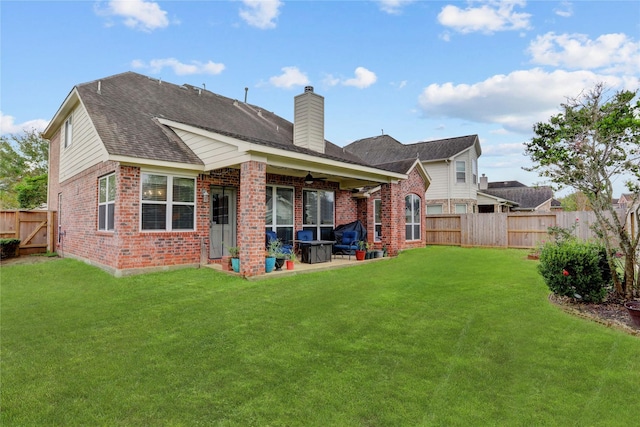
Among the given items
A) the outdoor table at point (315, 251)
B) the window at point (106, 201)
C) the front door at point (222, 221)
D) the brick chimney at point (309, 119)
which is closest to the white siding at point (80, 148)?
the window at point (106, 201)

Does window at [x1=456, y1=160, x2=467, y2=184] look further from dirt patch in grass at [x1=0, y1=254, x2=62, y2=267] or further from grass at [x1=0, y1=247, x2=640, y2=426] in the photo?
dirt patch in grass at [x1=0, y1=254, x2=62, y2=267]

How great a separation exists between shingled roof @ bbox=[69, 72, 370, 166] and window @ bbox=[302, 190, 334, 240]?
166 centimetres

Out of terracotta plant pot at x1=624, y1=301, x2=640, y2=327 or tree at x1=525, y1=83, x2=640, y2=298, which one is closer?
terracotta plant pot at x1=624, y1=301, x2=640, y2=327

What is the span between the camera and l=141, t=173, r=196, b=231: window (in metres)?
8.64

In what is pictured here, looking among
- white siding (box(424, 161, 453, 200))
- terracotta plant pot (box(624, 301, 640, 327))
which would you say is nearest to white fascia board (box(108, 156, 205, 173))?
terracotta plant pot (box(624, 301, 640, 327))

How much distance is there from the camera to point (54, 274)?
872 cm

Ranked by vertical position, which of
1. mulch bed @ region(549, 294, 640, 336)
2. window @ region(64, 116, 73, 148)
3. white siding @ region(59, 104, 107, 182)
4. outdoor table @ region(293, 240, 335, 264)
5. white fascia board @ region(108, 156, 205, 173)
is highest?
window @ region(64, 116, 73, 148)

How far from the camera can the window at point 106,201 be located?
889 centimetres

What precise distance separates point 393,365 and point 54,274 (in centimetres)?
923

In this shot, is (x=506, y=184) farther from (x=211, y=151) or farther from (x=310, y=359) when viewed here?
(x=310, y=359)

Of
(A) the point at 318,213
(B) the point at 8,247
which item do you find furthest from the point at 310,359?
(B) the point at 8,247

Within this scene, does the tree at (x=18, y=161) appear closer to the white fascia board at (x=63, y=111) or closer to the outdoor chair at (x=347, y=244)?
the white fascia board at (x=63, y=111)

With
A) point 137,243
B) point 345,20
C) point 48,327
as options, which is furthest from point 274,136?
point 48,327

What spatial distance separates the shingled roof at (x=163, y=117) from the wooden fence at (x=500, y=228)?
6.27 meters
